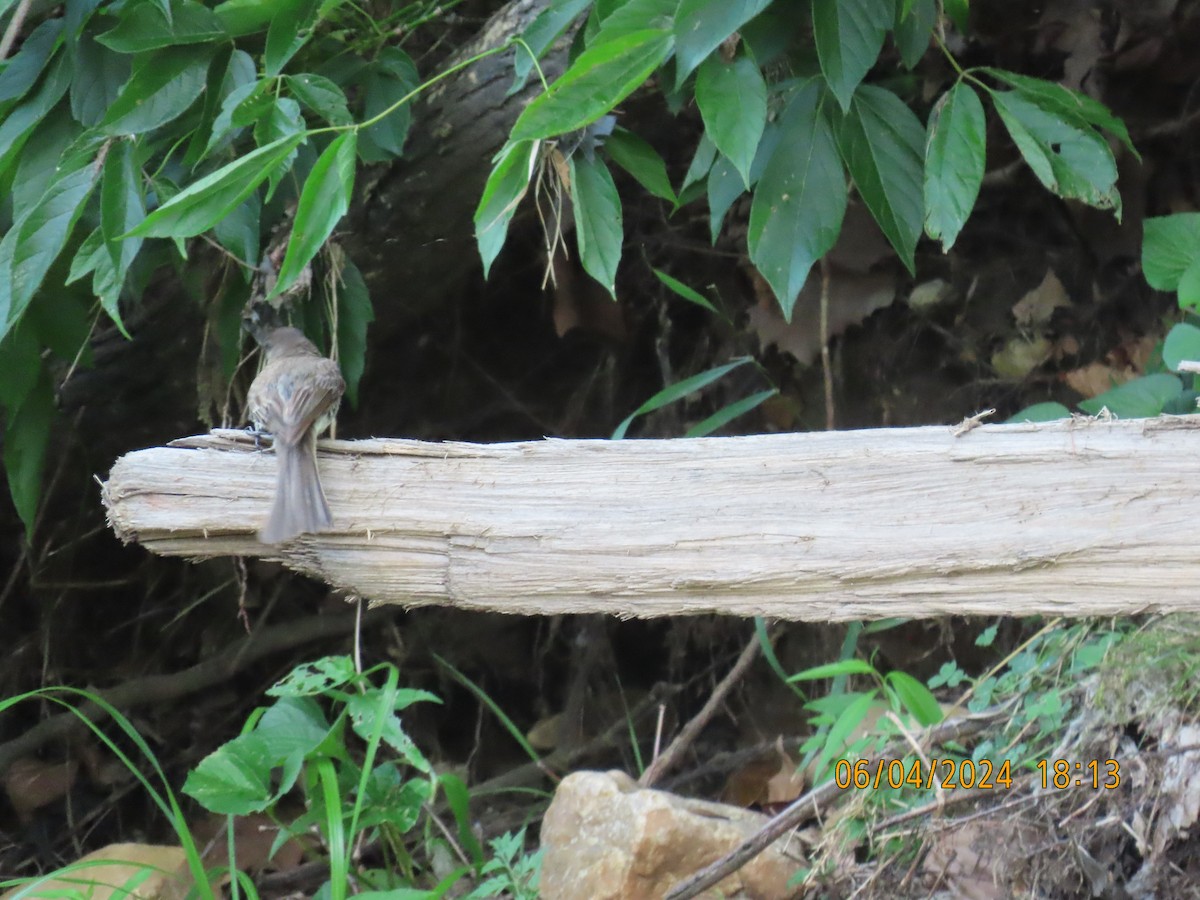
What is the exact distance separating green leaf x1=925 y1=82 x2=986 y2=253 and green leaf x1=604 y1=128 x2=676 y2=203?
540mm

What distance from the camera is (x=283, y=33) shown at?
7.23ft

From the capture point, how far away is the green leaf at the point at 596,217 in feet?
7.03

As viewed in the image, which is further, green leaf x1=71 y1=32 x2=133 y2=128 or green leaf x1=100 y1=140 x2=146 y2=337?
green leaf x1=71 y1=32 x2=133 y2=128

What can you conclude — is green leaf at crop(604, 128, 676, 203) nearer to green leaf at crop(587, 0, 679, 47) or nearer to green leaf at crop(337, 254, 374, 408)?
green leaf at crop(587, 0, 679, 47)

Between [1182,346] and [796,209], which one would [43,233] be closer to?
[796,209]

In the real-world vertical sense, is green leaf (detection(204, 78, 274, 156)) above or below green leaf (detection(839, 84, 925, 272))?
above

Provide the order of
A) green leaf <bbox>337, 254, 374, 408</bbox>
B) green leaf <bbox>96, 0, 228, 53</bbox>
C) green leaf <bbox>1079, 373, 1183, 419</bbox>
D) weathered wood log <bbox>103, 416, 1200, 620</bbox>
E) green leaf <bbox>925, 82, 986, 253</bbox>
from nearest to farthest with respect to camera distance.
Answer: weathered wood log <bbox>103, 416, 1200, 620</bbox>
green leaf <bbox>925, 82, 986, 253</bbox>
green leaf <bbox>96, 0, 228, 53</bbox>
green leaf <bbox>1079, 373, 1183, 419</bbox>
green leaf <bbox>337, 254, 374, 408</bbox>

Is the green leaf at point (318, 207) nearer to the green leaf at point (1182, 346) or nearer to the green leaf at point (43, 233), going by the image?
the green leaf at point (43, 233)

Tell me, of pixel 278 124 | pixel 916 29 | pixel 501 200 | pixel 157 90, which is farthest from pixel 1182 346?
pixel 157 90

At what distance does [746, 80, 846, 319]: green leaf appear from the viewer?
7.25 feet

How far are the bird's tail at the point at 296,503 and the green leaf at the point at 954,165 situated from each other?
3.99 ft

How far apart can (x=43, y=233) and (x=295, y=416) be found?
0.59m

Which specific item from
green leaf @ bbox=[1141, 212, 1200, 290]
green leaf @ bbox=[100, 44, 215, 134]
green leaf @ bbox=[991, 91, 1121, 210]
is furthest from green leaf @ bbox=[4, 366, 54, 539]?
green leaf @ bbox=[1141, 212, 1200, 290]
